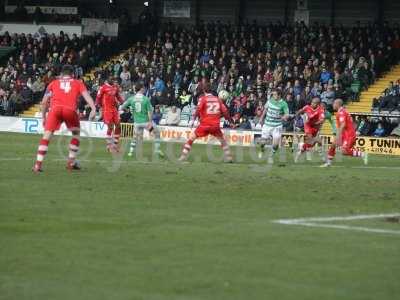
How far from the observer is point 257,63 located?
1754 inches

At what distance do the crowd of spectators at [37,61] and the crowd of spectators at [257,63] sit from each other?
2180mm

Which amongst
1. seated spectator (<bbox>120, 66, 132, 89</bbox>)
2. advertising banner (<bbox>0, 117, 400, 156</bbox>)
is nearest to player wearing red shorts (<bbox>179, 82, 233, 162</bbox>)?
advertising banner (<bbox>0, 117, 400, 156</bbox>)

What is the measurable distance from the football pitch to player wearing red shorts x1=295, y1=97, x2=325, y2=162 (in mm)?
8502

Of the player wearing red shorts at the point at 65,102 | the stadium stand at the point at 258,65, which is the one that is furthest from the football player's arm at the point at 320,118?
the player wearing red shorts at the point at 65,102

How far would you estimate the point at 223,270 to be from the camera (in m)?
9.76

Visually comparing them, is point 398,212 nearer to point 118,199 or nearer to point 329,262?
point 118,199

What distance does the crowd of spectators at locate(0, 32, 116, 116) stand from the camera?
163ft

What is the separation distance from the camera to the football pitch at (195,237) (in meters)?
9.04

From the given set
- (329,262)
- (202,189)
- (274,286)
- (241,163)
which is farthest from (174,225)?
(241,163)

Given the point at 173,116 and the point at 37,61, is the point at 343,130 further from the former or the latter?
the point at 37,61

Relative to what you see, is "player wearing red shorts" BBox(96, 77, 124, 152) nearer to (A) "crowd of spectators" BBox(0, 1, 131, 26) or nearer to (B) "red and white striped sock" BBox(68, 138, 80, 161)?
(B) "red and white striped sock" BBox(68, 138, 80, 161)

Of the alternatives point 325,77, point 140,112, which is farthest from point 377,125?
point 140,112

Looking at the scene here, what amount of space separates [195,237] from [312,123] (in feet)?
61.8

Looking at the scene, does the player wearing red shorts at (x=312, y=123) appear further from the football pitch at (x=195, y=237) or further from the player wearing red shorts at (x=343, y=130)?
the football pitch at (x=195, y=237)
